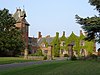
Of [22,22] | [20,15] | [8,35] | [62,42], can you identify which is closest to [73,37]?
[62,42]

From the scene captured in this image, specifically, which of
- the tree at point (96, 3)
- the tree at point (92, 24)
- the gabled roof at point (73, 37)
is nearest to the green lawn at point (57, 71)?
the tree at point (92, 24)

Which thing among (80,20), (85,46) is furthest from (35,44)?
(80,20)

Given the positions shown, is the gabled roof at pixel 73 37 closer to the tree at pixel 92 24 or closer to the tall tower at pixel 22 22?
the tall tower at pixel 22 22

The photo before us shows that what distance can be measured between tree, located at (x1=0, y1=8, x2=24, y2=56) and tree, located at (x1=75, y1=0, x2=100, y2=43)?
116 feet

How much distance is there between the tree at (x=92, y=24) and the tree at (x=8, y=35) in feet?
116

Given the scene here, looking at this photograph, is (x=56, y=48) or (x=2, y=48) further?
(x=56, y=48)

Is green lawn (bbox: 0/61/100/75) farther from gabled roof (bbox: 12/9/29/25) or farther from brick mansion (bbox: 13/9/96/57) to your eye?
gabled roof (bbox: 12/9/29/25)

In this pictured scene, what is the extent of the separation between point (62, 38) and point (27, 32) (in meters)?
12.6

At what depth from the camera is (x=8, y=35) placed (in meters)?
69.1

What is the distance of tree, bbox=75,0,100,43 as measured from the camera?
1300 inches

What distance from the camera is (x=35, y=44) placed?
101562 millimetres

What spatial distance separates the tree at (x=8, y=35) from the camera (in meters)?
67.1

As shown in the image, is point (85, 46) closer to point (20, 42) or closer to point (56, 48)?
point (56, 48)

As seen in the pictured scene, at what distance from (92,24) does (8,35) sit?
39.5 metres
